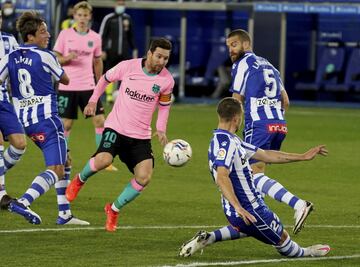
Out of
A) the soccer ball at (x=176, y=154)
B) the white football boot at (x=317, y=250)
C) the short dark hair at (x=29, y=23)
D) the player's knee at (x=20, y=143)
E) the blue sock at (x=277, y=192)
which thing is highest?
the short dark hair at (x=29, y=23)

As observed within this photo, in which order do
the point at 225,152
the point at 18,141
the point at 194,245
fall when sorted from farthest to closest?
1. the point at 18,141
2. the point at 194,245
3. the point at 225,152

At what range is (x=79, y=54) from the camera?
19422 mm

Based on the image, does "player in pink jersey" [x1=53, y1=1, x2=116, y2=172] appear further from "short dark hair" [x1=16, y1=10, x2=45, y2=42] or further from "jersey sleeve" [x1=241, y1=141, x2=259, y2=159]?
"jersey sleeve" [x1=241, y1=141, x2=259, y2=159]

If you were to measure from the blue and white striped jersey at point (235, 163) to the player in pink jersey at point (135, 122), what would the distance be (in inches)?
83.8

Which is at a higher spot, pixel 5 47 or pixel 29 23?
pixel 29 23

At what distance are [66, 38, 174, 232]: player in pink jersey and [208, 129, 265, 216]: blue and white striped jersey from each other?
83.8 inches

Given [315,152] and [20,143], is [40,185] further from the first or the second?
[315,152]

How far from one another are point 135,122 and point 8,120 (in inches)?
72.5

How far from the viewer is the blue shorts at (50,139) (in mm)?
13375

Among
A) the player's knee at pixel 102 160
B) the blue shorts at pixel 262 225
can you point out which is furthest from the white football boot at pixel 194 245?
the player's knee at pixel 102 160

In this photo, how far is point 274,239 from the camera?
11.6 metres

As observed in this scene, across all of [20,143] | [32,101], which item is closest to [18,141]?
[20,143]

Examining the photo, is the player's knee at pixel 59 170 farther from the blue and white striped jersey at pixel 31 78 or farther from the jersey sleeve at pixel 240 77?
the jersey sleeve at pixel 240 77

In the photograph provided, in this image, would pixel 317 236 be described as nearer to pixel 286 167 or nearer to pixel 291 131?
pixel 286 167
